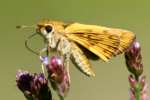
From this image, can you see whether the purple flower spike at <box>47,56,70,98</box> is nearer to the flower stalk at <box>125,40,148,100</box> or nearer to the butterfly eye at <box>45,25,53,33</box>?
the butterfly eye at <box>45,25,53,33</box>

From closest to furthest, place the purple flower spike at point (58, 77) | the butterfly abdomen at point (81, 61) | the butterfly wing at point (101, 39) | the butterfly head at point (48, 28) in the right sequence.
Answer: the purple flower spike at point (58, 77) → the butterfly head at point (48, 28) → the butterfly abdomen at point (81, 61) → the butterfly wing at point (101, 39)

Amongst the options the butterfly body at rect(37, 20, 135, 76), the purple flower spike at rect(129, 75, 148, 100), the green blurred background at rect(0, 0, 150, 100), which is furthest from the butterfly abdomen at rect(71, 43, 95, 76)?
the green blurred background at rect(0, 0, 150, 100)

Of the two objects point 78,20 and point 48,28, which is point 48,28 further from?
point 78,20

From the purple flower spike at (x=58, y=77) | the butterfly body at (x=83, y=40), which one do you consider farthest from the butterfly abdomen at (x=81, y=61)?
the purple flower spike at (x=58, y=77)

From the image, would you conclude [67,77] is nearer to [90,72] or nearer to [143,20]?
[90,72]

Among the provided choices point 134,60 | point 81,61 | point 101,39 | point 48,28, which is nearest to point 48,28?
point 48,28

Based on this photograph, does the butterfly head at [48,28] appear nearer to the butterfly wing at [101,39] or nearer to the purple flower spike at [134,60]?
the butterfly wing at [101,39]

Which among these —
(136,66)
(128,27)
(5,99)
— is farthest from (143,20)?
(136,66)
